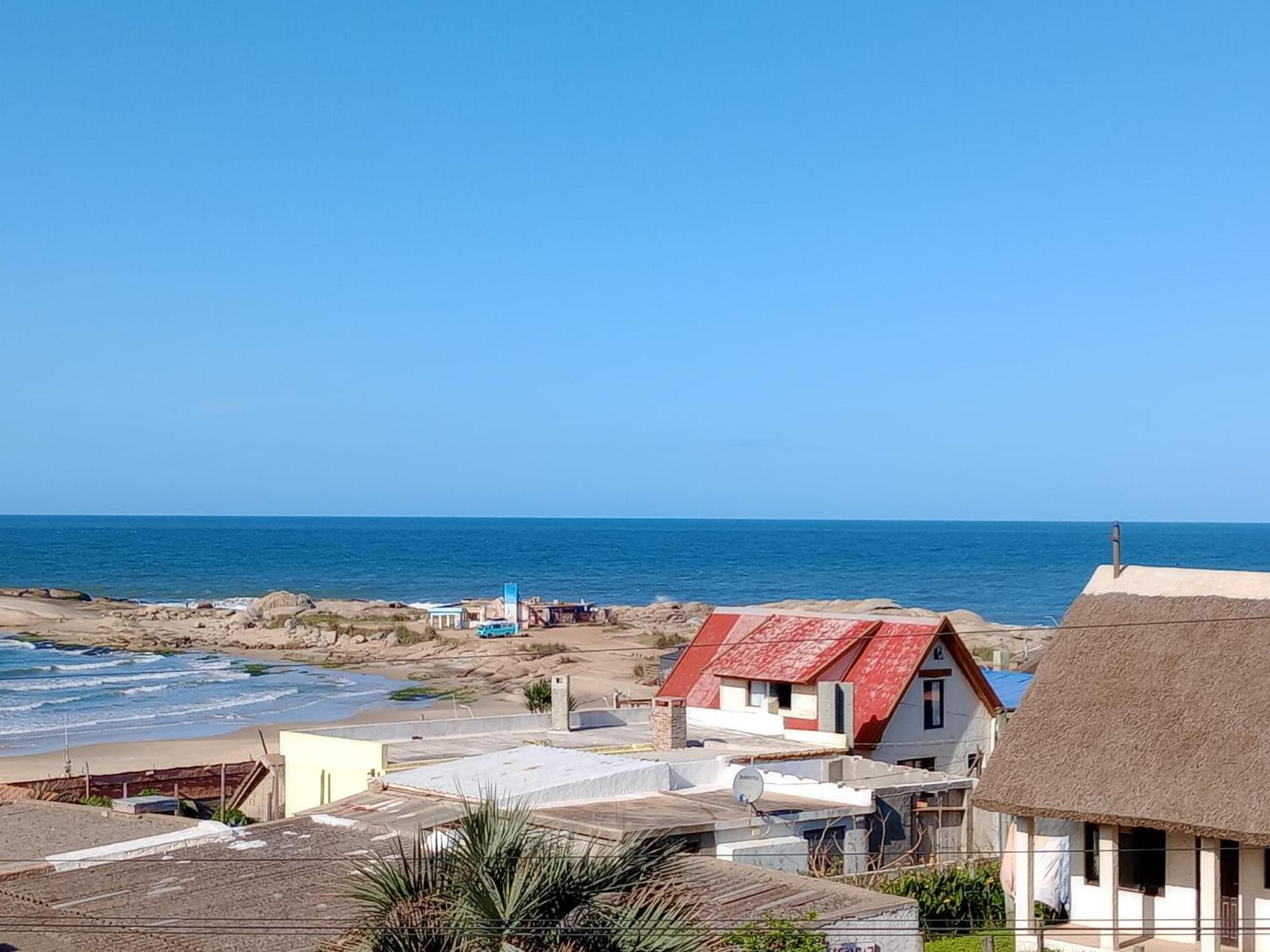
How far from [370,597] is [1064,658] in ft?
370

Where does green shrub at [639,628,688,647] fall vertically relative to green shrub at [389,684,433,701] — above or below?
above

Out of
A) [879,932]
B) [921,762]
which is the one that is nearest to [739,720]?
[921,762]

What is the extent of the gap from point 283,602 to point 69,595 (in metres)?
22.9

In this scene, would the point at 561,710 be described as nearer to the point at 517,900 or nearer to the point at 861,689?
the point at 861,689

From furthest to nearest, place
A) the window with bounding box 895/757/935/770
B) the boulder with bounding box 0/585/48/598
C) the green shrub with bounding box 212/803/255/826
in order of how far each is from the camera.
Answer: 1. the boulder with bounding box 0/585/48/598
2. the window with bounding box 895/757/935/770
3. the green shrub with bounding box 212/803/255/826

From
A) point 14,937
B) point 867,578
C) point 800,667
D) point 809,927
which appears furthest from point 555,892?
point 867,578

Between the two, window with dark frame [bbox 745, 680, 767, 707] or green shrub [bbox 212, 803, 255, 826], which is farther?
window with dark frame [bbox 745, 680, 767, 707]

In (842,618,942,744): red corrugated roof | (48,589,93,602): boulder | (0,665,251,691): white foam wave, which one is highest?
(842,618,942,744): red corrugated roof

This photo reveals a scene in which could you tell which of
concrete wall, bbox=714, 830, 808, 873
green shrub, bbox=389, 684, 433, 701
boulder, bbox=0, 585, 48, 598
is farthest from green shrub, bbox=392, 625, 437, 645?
concrete wall, bbox=714, 830, 808, 873

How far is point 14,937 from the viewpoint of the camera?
17.5 m

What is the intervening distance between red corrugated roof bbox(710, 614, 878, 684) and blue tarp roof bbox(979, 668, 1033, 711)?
5.09 meters

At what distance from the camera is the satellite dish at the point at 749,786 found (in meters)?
23.1

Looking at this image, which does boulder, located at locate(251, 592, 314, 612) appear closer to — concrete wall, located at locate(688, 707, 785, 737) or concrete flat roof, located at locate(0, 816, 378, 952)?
concrete wall, located at locate(688, 707, 785, 737)

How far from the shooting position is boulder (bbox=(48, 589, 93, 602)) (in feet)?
385
